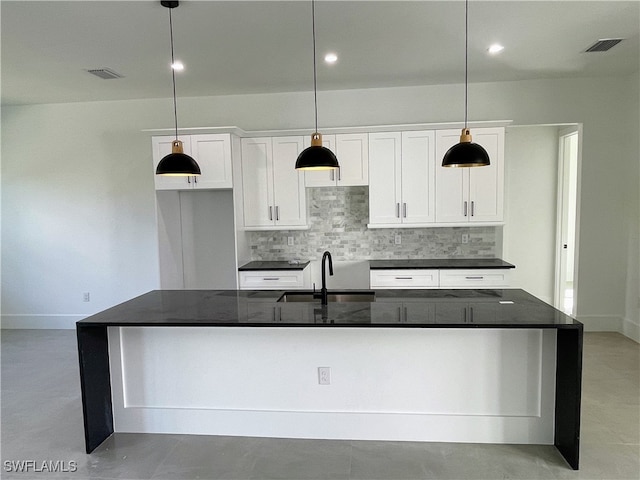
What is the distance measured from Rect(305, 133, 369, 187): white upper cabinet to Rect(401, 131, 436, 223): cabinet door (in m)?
0.42

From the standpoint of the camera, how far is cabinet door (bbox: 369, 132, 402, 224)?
14.7 ft

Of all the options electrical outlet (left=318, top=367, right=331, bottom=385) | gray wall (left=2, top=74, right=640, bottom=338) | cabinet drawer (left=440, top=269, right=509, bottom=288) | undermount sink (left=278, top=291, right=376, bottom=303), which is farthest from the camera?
gray wall (left=2, top=74, right=640, bottom=338)

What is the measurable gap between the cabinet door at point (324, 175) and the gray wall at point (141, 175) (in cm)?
36

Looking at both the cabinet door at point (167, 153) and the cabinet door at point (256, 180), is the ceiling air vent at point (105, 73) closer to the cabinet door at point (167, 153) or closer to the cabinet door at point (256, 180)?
the cabinet door at point (167, 153)

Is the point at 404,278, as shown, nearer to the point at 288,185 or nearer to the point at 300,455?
the point at 288,185

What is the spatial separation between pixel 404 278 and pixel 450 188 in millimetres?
1066

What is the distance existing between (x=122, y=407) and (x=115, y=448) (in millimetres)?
268

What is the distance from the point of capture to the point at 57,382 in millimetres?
3707

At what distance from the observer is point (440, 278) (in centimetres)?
437

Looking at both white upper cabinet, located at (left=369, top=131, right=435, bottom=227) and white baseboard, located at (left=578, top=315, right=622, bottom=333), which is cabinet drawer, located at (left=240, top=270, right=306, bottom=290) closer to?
white upper cabinet, located at (left=369, top=131, right=435, bottom=227)

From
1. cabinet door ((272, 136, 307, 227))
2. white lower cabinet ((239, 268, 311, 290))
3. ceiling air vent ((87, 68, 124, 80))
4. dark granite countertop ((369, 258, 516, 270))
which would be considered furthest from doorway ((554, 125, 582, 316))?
ceiling air vent ((87, 68, 124, 80))

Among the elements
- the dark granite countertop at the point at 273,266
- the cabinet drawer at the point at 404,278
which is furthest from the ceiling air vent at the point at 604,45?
the dark granite countertop at the point at 273,266

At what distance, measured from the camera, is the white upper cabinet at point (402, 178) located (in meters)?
4.44

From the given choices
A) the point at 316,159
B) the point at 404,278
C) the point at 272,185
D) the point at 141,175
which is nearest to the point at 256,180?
the point at 272,185
